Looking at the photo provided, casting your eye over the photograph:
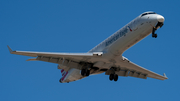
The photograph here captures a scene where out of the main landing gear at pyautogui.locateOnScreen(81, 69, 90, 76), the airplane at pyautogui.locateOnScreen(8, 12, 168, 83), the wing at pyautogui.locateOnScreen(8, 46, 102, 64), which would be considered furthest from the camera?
the main landing gear at pyautogui.locateOnScreen(81, 69, 90, 76)

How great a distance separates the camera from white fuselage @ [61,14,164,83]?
30.4m

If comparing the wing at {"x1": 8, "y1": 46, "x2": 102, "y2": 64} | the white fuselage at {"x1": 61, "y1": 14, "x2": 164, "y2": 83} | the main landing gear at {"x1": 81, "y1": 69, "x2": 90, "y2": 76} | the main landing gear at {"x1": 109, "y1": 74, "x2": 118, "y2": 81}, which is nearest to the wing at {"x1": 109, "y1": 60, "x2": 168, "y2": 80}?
the main landing gear at {"x1": 109, "y1": 74, "x2": 118, "y2": 81}

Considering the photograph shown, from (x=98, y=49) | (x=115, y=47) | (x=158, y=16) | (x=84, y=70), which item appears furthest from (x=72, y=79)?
(x=158, y=16)

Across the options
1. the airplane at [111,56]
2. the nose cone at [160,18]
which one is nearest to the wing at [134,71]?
the airplane at [111,56]

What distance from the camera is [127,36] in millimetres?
31625

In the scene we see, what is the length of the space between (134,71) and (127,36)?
10677 millimetres

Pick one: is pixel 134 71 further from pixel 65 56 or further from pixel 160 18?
pixel 160 18

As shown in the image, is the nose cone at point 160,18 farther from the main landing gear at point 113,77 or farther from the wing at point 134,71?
the main landing gear at point 113,77

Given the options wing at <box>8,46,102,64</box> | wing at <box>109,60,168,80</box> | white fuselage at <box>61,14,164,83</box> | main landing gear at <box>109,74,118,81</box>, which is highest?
white fuselage at <box>61,14,164,83</box>

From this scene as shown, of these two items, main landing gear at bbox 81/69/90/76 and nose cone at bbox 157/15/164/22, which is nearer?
nose cone at bbox 157/15/164/22

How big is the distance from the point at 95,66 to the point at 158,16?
10.9 metres

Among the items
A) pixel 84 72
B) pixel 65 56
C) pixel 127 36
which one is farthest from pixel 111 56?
pixel 65 56

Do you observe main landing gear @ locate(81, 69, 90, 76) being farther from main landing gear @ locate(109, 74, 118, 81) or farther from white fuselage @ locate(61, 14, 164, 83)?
main landing gear @ locate(109, 74, 118, 81)

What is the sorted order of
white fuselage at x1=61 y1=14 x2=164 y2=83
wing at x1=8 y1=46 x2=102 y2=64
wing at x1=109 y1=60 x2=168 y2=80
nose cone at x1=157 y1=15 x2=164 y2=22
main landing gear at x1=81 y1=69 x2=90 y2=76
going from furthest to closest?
1. wing at x1=109 y1=60 x2=168 y2=80
2. main landing gear at x1=81 y1=69 x2=90 y2=76
3. wing at x1=8 y1=46 x2=102 y2=64
4. white fuselage at x1=61 y1=14 x2=164 y2=83
5. nose cone at x1=157 y1=15 x2=164 y2=22
